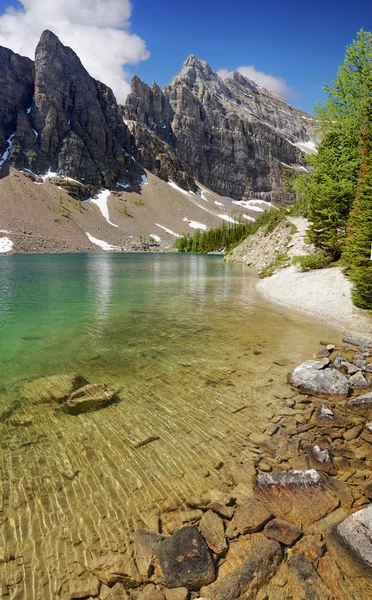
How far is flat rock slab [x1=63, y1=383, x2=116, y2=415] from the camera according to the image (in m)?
9.22

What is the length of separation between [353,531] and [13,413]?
8.37 meters

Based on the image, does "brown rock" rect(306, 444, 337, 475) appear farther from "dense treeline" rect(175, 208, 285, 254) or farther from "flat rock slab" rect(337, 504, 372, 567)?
"dense treeline" rect(175, 208, 285, 254)

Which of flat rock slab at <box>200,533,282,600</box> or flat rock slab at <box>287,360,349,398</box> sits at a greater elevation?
flat rock slab at <box>287,360,349,398</box>

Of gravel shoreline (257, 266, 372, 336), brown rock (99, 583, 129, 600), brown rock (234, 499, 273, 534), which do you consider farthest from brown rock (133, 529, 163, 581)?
gravel shoreline (257, 266, 372, 336)

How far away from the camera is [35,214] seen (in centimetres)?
16925

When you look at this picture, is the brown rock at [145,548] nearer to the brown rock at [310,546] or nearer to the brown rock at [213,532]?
the brown rock at [213,532]

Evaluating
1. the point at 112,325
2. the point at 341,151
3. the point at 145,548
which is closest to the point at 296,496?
the point at 145,548

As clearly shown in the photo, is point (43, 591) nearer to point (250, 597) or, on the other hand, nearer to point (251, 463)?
point (250, 597)

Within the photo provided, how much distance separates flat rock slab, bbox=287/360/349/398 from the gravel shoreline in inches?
293

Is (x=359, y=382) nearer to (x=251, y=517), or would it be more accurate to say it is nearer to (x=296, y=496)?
(x=296, y=496)

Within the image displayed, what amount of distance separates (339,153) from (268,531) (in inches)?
1248

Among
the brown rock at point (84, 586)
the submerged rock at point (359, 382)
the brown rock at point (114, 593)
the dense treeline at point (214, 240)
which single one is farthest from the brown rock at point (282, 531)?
the dense treeline at point (214, 240)

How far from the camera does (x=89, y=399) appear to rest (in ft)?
31.3

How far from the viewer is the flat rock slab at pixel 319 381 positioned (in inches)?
386
